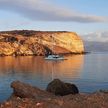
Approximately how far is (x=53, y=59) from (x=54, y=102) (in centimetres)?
14929

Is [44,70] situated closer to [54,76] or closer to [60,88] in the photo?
[54,76]

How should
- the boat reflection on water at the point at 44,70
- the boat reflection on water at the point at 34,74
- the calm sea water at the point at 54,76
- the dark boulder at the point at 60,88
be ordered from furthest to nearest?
the boat reflection on water at the point at 44,70 → the boat reflection on water at the point at 34,74 → the calm sea water at the point at 54,76 → the dark boulder at the point at 60,88

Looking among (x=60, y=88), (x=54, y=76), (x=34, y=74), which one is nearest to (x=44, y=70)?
(x=34, y=74)

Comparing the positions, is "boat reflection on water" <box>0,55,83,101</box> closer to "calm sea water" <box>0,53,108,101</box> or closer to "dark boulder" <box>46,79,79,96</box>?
"calm sea water" <box>0,53,108,101</box>

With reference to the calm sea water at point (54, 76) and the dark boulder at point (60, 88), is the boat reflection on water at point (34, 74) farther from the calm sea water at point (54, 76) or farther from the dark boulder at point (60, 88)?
the dark boulder at point (60, 88)

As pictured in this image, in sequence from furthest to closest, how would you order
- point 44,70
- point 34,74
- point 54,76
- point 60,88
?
point 44,70 < point 34,74 < point 54,76 < point 60,88

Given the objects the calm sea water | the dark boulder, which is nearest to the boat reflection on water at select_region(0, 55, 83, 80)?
the calm sea water

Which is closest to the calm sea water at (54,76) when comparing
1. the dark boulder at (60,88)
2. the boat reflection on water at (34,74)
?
the boat reflection on water at (34,74)

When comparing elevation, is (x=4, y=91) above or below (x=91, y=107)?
below

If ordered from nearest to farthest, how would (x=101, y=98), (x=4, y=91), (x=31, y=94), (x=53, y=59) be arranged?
1. (x=101, y=98)
2. (x=31, y=94)
3. (x=4, y=91)
4. (x=53, y=59)

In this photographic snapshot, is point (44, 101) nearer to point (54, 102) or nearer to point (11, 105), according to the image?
point (54, 102)

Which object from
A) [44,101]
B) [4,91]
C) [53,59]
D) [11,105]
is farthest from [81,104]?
[53,59]

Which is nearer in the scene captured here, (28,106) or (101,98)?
(28,106)

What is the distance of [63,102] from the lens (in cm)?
1555
